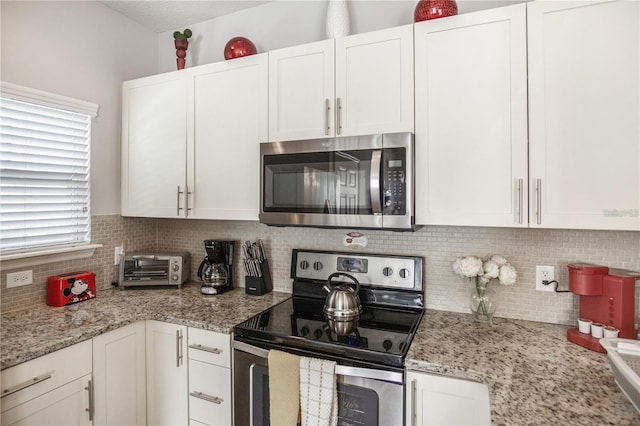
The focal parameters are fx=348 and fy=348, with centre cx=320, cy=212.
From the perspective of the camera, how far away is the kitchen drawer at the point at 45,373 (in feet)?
4.14

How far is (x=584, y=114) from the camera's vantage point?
1312mm

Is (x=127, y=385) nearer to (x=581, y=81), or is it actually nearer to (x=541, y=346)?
(x=541, y=346)

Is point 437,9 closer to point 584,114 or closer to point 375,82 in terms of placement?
point 375,82

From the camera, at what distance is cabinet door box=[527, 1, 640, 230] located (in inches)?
49.6

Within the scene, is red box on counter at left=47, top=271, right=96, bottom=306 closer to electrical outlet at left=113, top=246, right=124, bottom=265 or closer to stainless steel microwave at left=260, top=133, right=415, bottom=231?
electrical outlet at left=113, top=246, right=124, bottom=265

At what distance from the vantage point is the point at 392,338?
4.73 ft

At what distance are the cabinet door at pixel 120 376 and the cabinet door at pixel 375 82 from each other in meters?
1.45

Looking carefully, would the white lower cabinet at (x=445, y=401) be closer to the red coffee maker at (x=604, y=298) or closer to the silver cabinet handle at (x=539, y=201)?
the red coffee maker at (x=604, y=298)

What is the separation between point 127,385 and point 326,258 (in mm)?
1181

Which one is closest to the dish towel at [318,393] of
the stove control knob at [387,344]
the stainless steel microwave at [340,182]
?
the stove control knob at [387,344]

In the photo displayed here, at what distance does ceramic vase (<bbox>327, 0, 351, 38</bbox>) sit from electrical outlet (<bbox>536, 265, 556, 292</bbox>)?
59.1 inches

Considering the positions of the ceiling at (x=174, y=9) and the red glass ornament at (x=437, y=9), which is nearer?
the red glass ornament at (x=437, y=9)

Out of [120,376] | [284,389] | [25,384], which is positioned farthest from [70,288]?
[284,389]

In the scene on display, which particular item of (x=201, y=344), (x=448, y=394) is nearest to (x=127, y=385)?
(x=201, y=344)
